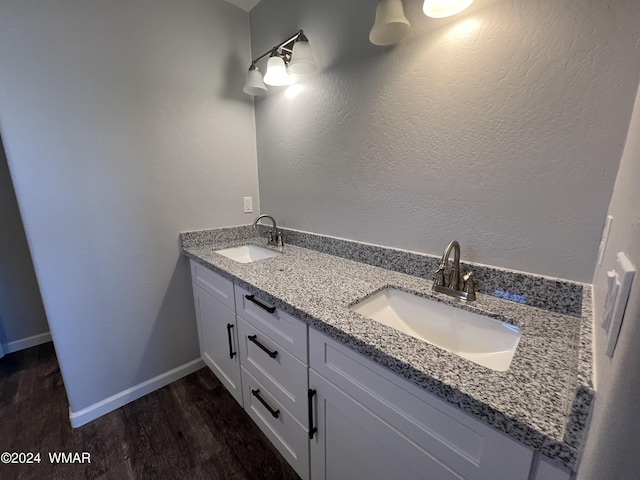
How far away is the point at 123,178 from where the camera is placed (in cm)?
138

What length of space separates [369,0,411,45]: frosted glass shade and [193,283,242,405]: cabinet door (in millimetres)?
1340

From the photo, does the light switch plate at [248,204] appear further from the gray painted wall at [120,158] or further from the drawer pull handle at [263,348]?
the drawer pull handle at [263,348]

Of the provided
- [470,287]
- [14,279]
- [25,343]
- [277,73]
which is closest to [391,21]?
[277,73]

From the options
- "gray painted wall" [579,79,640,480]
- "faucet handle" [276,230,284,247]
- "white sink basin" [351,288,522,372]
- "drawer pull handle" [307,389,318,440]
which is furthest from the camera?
"faucet handle" [276,230,284,247]

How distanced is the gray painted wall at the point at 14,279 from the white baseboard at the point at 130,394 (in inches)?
46.9

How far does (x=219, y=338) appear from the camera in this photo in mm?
1469

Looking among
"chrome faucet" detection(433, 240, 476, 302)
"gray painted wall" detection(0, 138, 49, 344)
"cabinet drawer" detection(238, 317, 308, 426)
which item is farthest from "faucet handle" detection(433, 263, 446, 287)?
"gray painted wall" detection(0, 138, 49, 344)

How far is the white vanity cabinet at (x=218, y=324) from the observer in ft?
4.30

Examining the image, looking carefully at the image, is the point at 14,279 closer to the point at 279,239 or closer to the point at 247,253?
the point at 247,253

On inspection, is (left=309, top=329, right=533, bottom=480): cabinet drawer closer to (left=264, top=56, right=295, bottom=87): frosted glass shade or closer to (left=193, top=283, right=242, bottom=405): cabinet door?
(left=193, top=283, right=242, bottom=405): cabinet door

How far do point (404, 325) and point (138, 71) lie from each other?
1800mm

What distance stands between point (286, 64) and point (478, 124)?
105cm

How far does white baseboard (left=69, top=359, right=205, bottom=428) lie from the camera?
4.60ft

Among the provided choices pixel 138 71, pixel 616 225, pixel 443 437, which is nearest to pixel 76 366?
pixel 138 71
